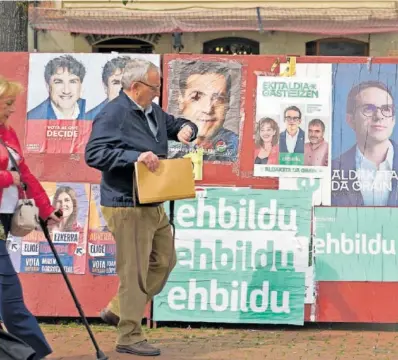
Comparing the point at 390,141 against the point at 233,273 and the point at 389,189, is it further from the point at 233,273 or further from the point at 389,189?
the point at 233,273

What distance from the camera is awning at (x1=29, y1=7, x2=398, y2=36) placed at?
1421 centimetres

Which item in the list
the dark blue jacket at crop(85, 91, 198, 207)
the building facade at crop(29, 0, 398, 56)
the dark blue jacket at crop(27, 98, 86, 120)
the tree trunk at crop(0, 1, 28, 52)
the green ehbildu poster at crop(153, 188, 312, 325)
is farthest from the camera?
the building facade at crop(29, 0, 398, 56)

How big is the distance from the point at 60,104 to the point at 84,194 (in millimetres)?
713

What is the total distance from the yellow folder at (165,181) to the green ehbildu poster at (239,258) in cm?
106

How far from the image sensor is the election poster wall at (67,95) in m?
6.71

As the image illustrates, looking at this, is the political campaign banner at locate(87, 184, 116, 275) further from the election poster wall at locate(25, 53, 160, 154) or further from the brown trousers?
the brown trousers

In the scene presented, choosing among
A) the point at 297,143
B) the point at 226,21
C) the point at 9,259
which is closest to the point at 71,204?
the point at 9,259

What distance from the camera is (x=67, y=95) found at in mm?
6734

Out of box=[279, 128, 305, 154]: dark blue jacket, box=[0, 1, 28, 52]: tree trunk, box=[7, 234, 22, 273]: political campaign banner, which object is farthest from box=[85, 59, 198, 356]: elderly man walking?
box=[0, 1, 28, 52]: tree trunk

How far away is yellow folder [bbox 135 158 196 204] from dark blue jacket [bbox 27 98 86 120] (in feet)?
4.60

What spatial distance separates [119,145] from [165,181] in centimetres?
37

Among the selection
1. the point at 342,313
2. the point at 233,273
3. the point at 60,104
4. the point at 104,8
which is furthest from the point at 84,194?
the point at 104,8

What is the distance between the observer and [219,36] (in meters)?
15.9

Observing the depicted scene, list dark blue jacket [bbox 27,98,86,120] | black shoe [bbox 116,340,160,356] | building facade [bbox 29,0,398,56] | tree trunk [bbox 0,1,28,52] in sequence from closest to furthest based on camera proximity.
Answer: black shoe [bbox 116,340,160,356]
dark blue jacket [bbox 27,98,86,120]
tree trunk [bbox 0,1,28,52]
building facade [bbox 29,0,398,56]
